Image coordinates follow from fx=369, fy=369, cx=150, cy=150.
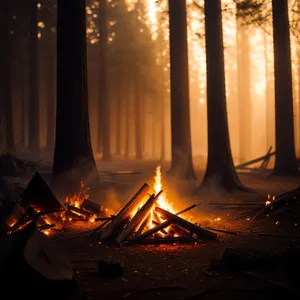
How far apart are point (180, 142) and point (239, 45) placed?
20.4 meters

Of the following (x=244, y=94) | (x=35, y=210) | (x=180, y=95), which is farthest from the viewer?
(x=244, y=94)

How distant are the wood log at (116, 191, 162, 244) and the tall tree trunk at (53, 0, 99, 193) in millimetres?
4168

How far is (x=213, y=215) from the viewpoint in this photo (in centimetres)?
1029

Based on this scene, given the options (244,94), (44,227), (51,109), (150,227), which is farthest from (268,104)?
(44,227)

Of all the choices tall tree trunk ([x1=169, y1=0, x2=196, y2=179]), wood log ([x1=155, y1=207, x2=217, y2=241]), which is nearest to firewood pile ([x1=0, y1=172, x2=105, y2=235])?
wood log ([x1=155, y1=207, x2=217, y2=241])

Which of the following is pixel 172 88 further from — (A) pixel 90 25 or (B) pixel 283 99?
(A) pixel 90 25

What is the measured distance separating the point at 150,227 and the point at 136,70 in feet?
86.0

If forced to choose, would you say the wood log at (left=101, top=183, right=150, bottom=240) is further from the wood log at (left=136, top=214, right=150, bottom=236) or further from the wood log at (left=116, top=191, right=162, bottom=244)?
the wood log at (left=136, top=214, right=150, bottom=236)

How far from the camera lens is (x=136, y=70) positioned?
107 ft

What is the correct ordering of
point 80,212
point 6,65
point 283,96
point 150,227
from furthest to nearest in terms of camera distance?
point 6,65, point 283,96, point 80,212, point 150,227

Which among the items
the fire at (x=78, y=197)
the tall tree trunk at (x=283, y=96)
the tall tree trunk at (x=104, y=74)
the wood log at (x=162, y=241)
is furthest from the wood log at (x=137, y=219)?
the tall tree trunk at (x=104, y=74)

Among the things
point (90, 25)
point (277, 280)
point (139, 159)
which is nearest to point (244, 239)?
point (277, 280)

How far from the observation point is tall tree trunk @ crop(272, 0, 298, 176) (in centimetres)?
1644

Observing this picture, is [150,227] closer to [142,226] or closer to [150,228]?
[150,228]
